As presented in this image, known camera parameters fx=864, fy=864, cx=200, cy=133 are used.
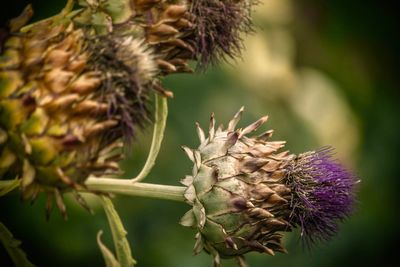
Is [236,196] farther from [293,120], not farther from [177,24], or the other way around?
[293,120]

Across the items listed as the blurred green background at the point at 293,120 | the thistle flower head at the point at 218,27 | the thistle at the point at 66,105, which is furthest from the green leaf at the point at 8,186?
the blurred green background at the point at 293,120

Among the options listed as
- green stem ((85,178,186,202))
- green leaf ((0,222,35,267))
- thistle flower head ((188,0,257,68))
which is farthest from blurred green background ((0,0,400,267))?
green leaf ((0,222,35,267))

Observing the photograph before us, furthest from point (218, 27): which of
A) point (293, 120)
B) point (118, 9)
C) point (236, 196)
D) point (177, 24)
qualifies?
point (293, 120)

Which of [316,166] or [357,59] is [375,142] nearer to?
[357,59]

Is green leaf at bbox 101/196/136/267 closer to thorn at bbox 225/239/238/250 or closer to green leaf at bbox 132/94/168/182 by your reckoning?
green leaf at bbox 132/94/168/182

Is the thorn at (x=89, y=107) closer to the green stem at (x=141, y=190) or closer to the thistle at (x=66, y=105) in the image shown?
the thistle at (x=66, y=105)

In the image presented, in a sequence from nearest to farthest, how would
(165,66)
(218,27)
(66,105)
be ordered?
1. (66,105)
2. (165,66)
3. (218,27)

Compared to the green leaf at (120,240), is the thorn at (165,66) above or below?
above
